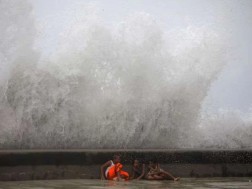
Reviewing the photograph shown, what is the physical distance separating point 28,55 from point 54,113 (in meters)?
1.56

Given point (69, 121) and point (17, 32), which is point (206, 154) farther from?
point (17, 32)

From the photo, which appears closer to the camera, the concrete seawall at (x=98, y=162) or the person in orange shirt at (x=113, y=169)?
the concrete seawall at (x=98, y=162)

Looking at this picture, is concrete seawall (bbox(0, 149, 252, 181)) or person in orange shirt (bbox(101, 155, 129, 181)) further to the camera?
person in orange shirt (bbox(101, 155, 129, 181))

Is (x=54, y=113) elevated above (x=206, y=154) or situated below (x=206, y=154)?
above

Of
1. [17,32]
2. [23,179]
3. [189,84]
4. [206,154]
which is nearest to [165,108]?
[189,84]

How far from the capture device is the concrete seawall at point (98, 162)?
774 cm

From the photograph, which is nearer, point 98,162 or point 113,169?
point 113,169

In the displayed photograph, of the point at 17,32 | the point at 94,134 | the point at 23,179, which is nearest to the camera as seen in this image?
the point at 23,179

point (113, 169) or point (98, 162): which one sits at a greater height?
point (98, 162)

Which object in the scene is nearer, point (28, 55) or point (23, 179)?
point (23, 179)

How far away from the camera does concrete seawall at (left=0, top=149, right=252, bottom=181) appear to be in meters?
7.74

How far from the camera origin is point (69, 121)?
34.2ft

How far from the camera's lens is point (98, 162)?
834 cm

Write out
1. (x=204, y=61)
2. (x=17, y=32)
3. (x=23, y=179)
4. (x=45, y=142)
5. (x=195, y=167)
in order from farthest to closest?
(x=204, y=61) < (x=17, y=32) < (x=45, y=142) < (x=195, y=167) < (x=23, y=179)
